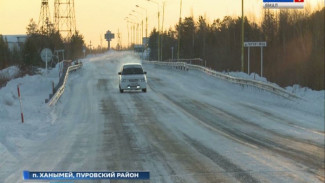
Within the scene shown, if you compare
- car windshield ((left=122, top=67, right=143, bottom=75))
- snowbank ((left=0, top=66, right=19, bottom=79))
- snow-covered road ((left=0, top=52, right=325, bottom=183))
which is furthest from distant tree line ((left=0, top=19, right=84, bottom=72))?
snow-covered road ((left=0, top=52, right=325, bottom=183))

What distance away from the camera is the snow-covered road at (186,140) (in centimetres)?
878

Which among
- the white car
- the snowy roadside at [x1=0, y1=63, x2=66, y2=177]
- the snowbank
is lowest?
the snowbank

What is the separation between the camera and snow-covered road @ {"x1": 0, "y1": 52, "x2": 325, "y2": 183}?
346 inches

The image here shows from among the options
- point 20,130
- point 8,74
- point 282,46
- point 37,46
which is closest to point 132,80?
point 20,130

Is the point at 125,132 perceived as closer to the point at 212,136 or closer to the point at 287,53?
the point at 212,136

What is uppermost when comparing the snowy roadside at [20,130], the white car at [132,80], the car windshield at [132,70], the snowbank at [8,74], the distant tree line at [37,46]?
the distant tree line at [37,46]

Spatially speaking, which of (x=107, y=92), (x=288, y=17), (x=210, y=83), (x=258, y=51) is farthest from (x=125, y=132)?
(x=258, y=51)

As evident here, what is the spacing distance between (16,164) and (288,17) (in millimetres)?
38985

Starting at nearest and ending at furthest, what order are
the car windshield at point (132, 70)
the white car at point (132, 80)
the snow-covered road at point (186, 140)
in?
1. the snow-covered road at point (186, 140)
2. the white car at point (132, 80)
3. the car windshield at point (132, 70)

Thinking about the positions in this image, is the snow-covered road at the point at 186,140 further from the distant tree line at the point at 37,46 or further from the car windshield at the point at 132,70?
the distant tree line at the point at 37,46

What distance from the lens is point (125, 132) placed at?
14312 millimetres

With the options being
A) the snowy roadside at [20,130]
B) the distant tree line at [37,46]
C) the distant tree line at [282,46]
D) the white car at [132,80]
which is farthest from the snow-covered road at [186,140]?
the distant tree line at [37,46]

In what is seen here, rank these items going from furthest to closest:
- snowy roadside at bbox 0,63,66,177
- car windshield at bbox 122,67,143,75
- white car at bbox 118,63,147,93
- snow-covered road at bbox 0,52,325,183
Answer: car windshield at bbox 122,67,143,75 < white car at bbox 118,63,147,93 < snowy roadside at bbox 0,63,66,177 < snow-covered road at bbox 0,52,325,183

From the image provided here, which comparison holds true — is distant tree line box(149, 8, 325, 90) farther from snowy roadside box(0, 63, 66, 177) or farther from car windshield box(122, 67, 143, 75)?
snowy roadside box(0, 63, 66, 177)
